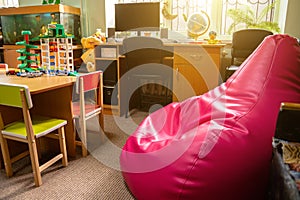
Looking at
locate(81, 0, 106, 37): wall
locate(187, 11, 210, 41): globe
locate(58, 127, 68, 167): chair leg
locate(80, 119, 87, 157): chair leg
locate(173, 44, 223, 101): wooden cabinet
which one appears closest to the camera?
locate(58, 127, 68, 167): chair leg

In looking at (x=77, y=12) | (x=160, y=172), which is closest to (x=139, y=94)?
(x=77, y=12)

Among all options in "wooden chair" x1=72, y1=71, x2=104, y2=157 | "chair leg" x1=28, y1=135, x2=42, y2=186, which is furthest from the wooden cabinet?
"chair leg" x1=28, y1=135, x2=42, y2=186

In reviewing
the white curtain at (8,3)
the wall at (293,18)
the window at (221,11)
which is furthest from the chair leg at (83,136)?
the white curtain at (8,3)

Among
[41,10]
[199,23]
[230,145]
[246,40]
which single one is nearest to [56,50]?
[230,145]

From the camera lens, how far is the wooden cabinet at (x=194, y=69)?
2879 millimetres

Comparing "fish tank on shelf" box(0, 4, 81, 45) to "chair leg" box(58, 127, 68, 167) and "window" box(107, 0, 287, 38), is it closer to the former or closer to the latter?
"window" box(107, 0, 287, 38)

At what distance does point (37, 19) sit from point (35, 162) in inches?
138

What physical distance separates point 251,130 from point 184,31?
2.90 meters

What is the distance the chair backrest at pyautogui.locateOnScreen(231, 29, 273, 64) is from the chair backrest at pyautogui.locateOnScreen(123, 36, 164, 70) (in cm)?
105

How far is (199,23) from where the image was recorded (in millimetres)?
3338

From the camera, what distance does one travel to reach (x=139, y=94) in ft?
12.0

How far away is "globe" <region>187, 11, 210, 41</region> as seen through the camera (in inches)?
131

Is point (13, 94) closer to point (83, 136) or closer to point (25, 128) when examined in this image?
point (25, 128)

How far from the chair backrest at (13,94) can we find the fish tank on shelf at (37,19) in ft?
7.93
